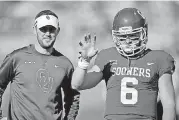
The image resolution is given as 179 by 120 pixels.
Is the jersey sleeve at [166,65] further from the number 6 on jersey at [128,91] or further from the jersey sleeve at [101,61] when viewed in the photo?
the jersey sleeve at [101,61]

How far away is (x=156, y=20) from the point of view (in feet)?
26.6

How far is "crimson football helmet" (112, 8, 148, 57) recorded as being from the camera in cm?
360

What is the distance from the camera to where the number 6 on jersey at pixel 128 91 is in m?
3.49

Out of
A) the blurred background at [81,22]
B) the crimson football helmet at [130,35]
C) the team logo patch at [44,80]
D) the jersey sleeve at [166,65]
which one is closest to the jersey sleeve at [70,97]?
the team logo patch at [44,80]

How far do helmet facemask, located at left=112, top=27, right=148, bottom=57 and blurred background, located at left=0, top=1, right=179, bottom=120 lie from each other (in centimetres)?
409

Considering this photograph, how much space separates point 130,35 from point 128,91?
0.43m

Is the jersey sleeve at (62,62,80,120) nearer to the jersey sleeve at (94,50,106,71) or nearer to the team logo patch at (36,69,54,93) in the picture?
the team logo patch at (36,69,54,93)

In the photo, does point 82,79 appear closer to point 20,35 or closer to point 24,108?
point 24,108

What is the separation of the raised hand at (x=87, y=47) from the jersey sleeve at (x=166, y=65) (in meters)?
0.52

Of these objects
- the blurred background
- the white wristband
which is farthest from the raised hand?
the blurred background

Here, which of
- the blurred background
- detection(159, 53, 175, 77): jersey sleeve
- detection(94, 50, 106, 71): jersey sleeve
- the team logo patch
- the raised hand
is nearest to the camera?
the raised hand

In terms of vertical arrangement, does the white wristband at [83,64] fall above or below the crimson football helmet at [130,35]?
below

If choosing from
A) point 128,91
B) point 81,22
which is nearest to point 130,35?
point 128,91

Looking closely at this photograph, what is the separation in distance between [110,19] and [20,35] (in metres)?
1.54
